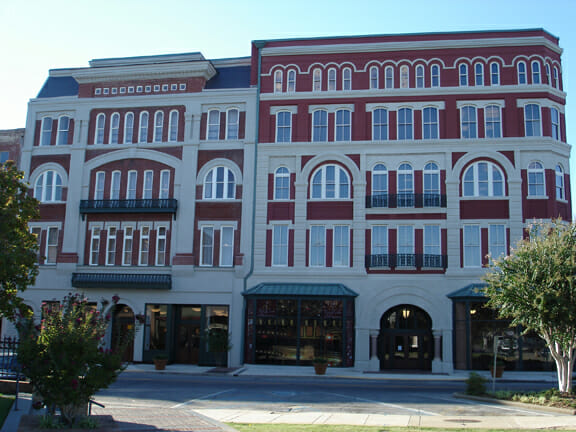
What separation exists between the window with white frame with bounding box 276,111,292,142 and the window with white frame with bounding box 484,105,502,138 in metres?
11.3

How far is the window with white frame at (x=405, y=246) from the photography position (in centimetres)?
3262

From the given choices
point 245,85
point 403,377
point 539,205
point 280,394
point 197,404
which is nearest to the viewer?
point 197,404

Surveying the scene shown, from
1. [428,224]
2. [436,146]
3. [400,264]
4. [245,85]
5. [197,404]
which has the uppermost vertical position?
[245,85]

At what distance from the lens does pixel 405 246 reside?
33094 millimetres

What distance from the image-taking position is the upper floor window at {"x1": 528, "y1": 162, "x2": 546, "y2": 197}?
3284 cm

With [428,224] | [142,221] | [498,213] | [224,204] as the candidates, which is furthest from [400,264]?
[142,221]

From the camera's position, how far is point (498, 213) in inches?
1287

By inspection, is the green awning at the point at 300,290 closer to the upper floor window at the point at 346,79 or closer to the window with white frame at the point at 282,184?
the window with white frame at the point at 282,184

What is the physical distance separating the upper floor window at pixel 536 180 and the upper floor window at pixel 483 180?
1528 millimetres

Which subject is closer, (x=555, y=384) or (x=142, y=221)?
(x=555, y=384)

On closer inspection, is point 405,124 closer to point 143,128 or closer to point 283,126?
point 283,126

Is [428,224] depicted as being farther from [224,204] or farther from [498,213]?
[224,204]

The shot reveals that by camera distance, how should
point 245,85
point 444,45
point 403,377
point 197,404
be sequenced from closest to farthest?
point 197,404, point 403,377, point 444,45, point 245,85

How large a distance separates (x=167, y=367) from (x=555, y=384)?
19.6 m
